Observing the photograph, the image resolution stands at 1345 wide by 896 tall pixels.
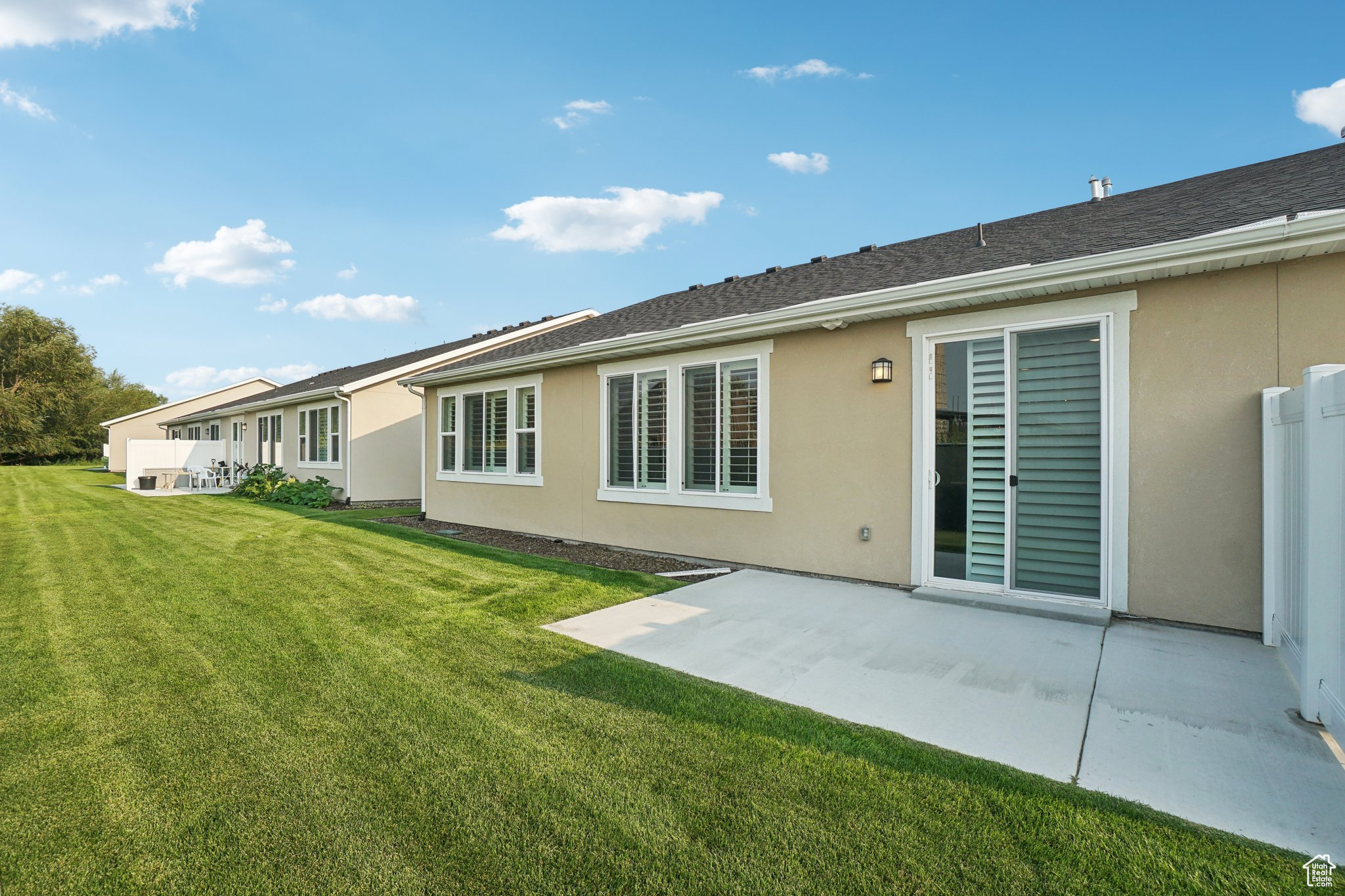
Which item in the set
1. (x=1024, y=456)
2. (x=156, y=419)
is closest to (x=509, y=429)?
(x=1024, y=456)

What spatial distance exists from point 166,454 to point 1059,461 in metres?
24.8

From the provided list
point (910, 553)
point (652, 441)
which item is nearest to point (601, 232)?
point (652, 441)

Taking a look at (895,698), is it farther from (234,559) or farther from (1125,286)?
(234,559)

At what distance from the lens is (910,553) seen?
538 cm

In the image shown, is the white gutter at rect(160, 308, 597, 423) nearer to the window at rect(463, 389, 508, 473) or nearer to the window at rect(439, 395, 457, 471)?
the window at rect(439, 395, 457, 471)

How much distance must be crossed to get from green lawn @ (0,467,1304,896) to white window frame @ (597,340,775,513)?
2924 mm

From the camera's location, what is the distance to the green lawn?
6.02 ft

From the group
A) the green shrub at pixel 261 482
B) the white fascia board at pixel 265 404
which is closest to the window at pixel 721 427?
the white fascia board at pixel 265 404

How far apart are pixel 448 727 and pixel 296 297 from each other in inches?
1586

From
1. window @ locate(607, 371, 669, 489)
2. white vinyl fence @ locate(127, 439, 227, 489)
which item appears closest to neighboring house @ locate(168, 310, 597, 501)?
white vinyl fence @ locate(127, 439, 227, 489)

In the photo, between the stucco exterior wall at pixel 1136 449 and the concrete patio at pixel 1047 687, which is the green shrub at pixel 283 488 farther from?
the concrete patio at pixel 1047 687

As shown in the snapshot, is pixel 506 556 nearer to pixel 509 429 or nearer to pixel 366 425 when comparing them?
pixel 509 429

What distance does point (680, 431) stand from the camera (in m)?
7.08

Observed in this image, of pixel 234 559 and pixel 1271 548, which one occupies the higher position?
pixel 1271 548
